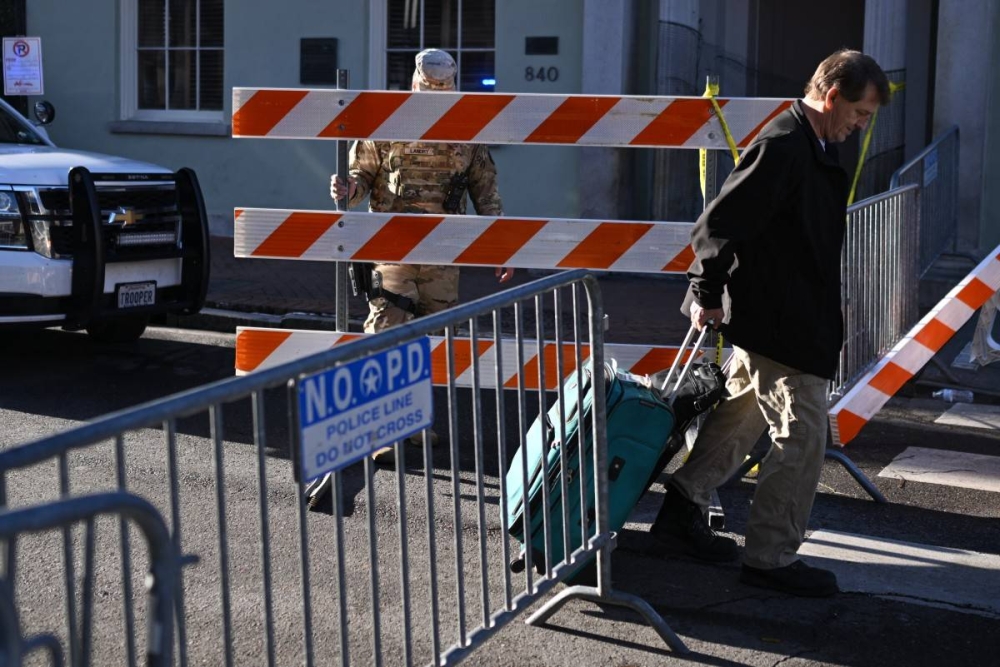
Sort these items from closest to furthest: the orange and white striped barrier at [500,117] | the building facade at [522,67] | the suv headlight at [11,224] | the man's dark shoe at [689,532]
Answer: the man's dark shoe at [689,532] → the orange and white striped barrier at [500,117] → the suv headlight at [11,224] → the building facade at [522,67]

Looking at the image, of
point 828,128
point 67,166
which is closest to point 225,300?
point 67,166

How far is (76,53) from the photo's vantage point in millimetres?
15914

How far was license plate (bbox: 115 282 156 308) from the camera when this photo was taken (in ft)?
29.4

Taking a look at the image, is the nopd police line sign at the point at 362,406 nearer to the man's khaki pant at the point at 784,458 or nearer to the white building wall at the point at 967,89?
the man's khaki pant at the point at 784,458

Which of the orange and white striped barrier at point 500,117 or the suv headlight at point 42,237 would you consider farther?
the suv headlight at point 42,237

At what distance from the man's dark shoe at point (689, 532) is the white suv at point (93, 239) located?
450cm

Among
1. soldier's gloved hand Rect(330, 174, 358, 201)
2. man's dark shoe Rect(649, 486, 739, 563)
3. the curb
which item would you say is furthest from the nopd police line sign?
the curb

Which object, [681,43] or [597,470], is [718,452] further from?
[681,43]

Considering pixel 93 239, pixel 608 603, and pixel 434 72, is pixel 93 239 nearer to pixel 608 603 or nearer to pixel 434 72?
A: pixel 434 72

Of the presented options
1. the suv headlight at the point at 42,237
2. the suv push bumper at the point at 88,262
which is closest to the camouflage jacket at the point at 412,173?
the suv push bumper at the point at 88,262

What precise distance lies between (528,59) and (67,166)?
5661 mm

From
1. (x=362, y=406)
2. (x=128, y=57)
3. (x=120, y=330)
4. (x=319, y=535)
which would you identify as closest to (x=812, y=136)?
(x=362, y=406)

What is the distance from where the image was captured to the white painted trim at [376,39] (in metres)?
14.2

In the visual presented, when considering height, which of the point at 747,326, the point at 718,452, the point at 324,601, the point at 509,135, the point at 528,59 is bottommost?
the point at 324,601
